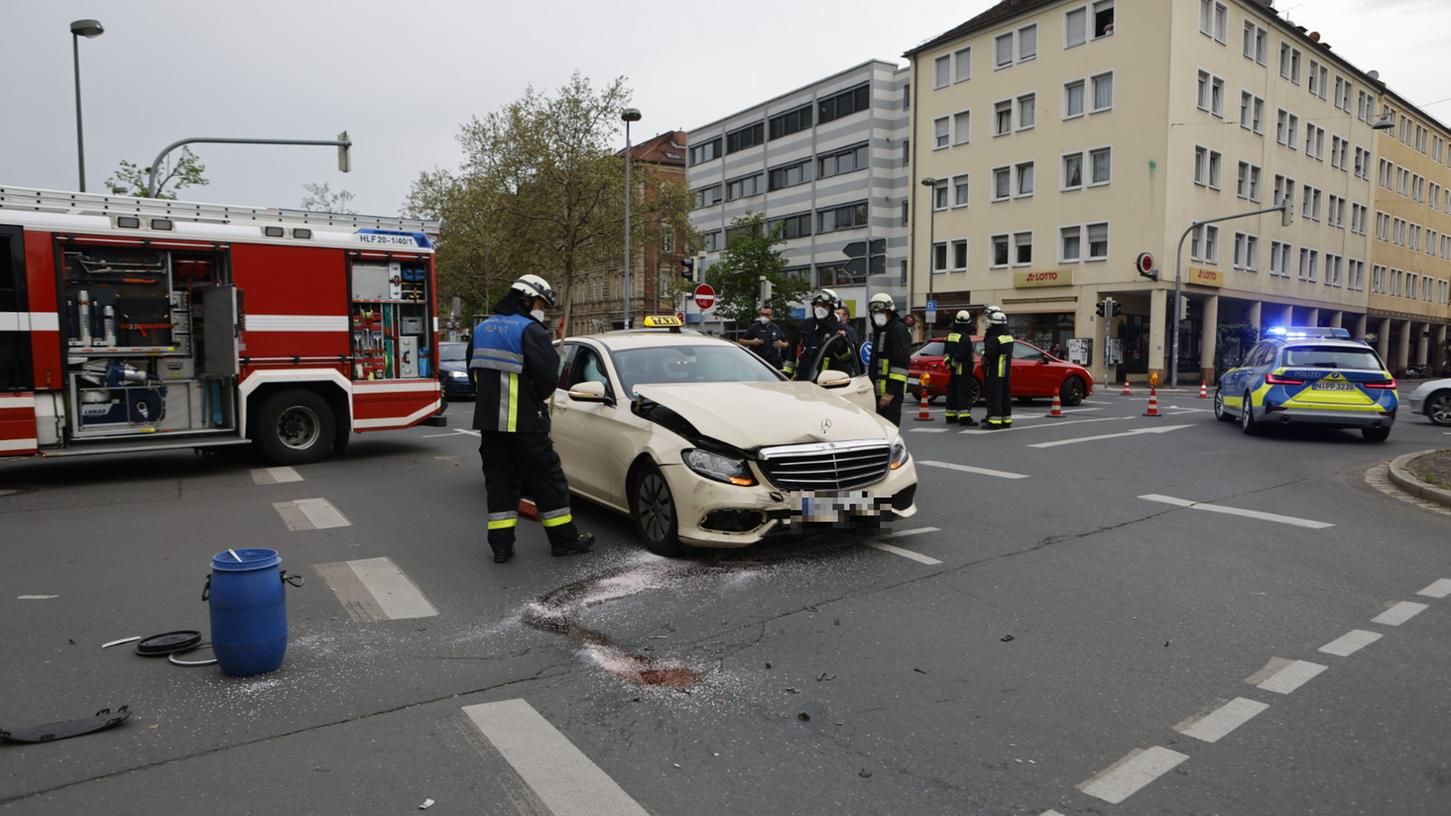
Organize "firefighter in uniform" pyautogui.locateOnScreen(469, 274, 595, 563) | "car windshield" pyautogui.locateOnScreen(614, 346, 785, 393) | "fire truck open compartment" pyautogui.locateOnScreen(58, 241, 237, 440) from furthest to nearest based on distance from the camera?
1. "fire truck open compartment" pyautogui.locateOnScreen(58, 241, 237, 440)
2. "car windshield" pyautogui.locateOnScreen(614, 346, 785, 393)
3. "firefighter in uniform" pyautogui.locateOnScreen(469, 274, 595, 563)

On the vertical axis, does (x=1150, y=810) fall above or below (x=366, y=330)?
below

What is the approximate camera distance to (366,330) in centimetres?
1149

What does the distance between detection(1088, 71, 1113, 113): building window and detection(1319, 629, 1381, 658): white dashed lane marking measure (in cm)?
3859

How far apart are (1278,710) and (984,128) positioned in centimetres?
4416

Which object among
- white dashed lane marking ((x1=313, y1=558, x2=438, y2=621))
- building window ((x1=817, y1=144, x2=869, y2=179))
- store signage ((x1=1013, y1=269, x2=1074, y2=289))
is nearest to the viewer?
white dashed lane marking ((x1=313, y1=558, x2=438, y2=621))

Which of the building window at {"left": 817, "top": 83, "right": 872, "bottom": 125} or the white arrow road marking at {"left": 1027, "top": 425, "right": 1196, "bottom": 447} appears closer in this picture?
the white arrow road marking at {"left": 1027, "top": 425, "right": 1196, "bottom": 447}

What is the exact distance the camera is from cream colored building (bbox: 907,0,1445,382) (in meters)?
38.1

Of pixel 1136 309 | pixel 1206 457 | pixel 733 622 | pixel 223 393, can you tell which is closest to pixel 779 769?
pixel 733 622

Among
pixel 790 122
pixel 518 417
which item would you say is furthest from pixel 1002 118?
pixel 518 417

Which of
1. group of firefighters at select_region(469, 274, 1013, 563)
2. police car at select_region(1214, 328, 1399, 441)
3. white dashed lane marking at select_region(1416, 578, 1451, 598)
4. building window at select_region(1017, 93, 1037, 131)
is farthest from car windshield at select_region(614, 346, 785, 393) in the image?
building window at select_region(1017, 93, 1037, 131)

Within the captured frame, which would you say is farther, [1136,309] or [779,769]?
[1136,309]

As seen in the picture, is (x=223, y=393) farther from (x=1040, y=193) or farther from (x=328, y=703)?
(x=1040, y=193)

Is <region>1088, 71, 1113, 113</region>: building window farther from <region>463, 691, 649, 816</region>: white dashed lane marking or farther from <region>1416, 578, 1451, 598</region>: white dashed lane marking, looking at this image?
<region>463, 691, 649, 816</region>: white dashed lane marking

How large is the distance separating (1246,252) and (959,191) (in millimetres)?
12749
